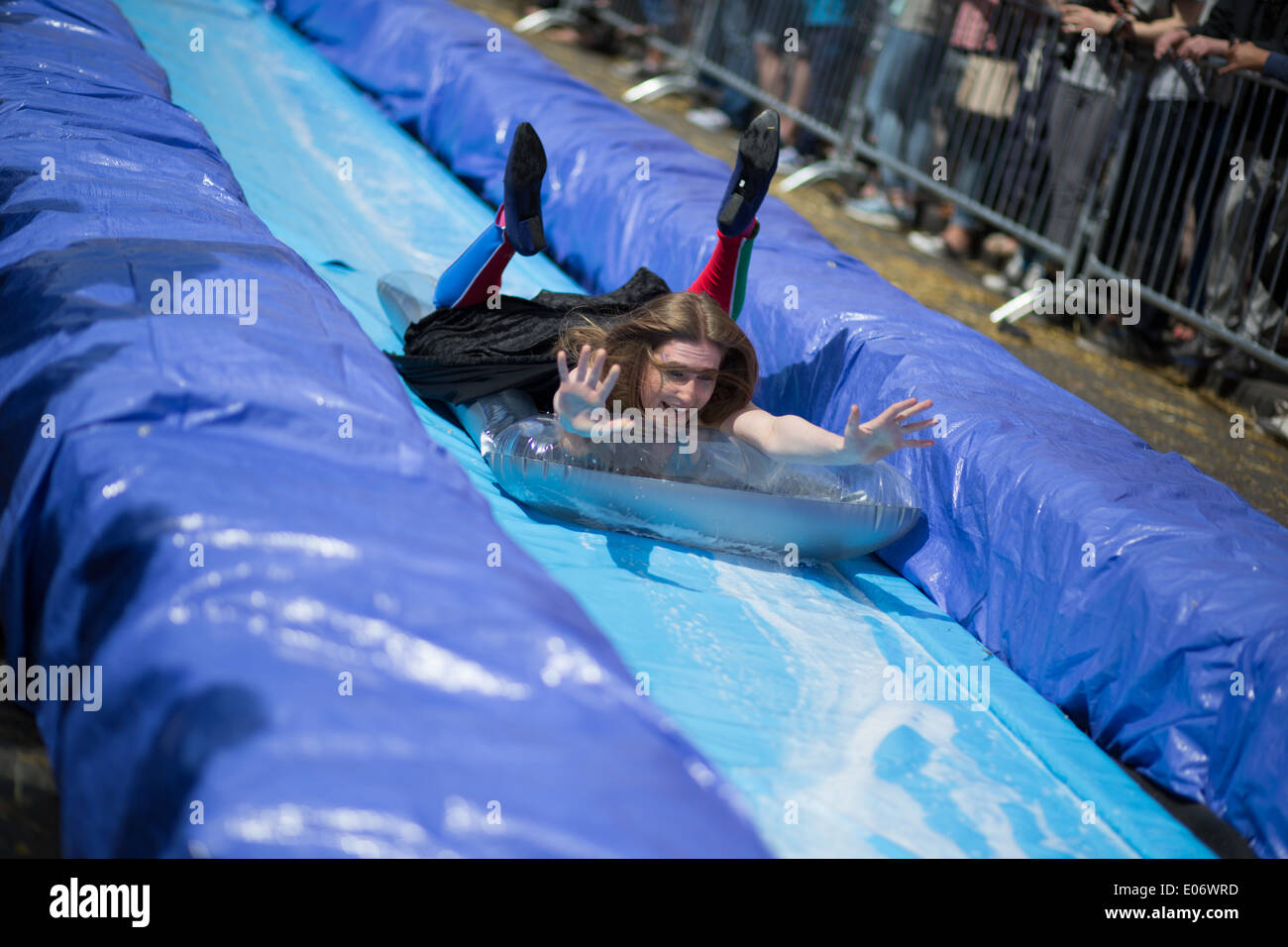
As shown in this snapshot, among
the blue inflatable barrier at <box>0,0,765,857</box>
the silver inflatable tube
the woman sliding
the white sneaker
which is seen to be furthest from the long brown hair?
the white sneaker

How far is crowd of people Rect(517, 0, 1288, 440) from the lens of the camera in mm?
4246

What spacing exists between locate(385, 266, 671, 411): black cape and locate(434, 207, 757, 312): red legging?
5 cm

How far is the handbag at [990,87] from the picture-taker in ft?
16.8

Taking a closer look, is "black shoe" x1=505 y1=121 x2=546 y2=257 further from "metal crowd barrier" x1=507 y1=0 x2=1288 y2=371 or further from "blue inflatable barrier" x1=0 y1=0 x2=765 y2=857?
"metal crowd barrier" x1=507 y1=0 x2=1288 y2=371

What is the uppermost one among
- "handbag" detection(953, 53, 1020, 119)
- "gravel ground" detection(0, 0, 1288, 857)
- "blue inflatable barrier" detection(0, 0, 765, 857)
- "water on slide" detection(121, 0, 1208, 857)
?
"handbag" detection(953, 53, 1020, 119)

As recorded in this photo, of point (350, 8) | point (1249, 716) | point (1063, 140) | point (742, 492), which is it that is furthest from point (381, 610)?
point (350, 8)

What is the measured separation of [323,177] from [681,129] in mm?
3240

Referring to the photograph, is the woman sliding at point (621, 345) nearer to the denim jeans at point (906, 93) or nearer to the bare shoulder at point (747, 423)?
the bare shoulder at point (747, 423)

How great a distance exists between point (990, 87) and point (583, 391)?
12.9 feet

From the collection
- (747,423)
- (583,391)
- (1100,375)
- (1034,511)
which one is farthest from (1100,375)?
(583,391)

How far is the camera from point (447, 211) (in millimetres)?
4254

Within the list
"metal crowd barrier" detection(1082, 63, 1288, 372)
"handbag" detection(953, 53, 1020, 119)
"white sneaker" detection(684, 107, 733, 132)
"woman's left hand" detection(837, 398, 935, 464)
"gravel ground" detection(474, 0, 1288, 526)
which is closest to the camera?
"woman's left hand" detection(837, 398, 935, 464)

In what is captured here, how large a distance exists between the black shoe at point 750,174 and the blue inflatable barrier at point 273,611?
126 cm

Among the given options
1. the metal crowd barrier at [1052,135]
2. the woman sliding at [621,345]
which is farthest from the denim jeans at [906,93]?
the woman sliding at [621,345]
